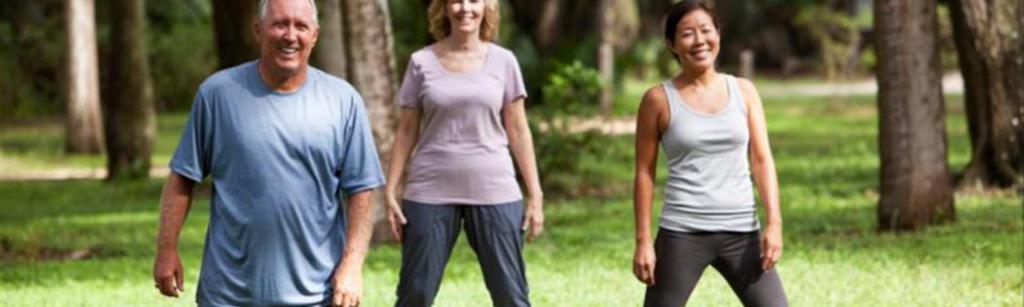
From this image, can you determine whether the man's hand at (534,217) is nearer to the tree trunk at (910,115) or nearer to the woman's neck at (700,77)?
the woman's neck at (700,77)

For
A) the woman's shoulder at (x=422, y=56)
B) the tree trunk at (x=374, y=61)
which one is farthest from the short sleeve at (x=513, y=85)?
the tree trunk at (x=374, y=61)

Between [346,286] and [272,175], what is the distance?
0.38 meters

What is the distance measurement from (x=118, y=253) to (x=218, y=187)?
10259 millimetres

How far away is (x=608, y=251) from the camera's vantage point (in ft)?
47.6

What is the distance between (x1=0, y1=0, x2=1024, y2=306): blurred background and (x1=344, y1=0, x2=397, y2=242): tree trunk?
13 millimetres

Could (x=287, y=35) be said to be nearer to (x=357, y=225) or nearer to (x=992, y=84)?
(x=357, y=225)

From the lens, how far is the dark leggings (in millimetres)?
7199

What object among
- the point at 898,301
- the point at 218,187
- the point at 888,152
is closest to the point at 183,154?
the point at 218,187

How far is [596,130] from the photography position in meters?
19.7

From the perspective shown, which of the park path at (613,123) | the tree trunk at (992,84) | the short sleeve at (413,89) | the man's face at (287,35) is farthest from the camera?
the park path at (613,123)

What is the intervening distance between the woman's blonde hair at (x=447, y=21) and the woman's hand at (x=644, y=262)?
1.39 m

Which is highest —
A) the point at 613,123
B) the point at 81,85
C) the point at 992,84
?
the point at 992,84

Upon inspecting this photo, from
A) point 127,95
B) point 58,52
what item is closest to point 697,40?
Result: point 127,95

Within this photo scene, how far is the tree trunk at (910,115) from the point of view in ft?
47.2
